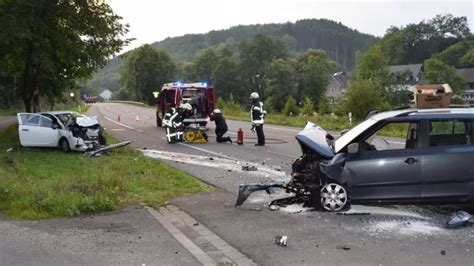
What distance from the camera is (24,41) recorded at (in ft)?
67.6

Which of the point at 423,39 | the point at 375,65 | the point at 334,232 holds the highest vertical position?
the point at 423,39

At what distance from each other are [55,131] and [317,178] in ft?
38.0

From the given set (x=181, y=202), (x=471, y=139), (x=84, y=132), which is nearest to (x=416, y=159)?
(x=471, y=139)

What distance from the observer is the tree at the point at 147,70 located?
117 metres

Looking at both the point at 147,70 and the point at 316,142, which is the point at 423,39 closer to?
the point at 147,70

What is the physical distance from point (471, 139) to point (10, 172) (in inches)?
381

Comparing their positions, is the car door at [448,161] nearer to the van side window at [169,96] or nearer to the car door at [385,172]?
the car door at [385,172]

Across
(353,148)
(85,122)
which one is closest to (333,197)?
(353,148)

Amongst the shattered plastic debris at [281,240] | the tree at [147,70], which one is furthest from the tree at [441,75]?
the shattered plastic debris at [281,240]

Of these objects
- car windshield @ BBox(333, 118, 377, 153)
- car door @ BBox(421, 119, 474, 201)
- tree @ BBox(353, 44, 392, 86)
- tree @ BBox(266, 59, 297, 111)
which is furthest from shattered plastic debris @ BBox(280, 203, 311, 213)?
tree @ BBox(266, 59, 297, 111)

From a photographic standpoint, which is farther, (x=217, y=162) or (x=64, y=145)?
(x=64, y=145)

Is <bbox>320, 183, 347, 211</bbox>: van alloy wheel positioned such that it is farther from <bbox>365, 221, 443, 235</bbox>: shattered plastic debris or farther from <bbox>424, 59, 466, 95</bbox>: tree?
<bbox>424, 59, 466, 95</bbox>: tree

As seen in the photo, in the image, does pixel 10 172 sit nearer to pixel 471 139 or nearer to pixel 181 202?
pixel 181 202

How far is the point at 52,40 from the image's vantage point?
21922mm
